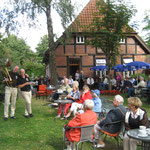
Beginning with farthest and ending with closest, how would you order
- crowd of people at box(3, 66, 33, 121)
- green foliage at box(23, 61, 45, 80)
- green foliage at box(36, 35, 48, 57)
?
green foliage at box(36, 35, 48, 57), green foliage at box(23, 61, 45, 80), crowd of people at box(3, 66, 33, 121)

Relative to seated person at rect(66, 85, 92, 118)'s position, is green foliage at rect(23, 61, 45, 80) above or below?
above

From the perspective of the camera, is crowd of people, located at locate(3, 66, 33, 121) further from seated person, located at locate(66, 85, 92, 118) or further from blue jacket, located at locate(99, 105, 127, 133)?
blue jacket, located at locate(99, 105, 127, 133)

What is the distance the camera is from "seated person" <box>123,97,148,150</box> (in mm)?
3662

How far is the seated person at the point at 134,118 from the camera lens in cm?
366

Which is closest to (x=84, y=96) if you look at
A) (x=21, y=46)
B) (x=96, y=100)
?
(x=96, y=100)

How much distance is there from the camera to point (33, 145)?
187 inches

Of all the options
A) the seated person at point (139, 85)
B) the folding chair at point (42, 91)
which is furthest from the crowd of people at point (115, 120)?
the folding chair at point (42, 91)

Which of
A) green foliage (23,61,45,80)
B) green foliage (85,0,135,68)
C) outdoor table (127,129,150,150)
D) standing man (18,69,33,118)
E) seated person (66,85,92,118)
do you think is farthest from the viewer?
green foliage (23,61,45,80)

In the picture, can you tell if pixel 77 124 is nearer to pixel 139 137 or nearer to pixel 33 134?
pixel 139 137

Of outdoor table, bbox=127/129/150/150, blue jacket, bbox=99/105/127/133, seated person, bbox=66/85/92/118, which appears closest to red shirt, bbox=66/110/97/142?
blue jacket, bbox=99/105/127/133

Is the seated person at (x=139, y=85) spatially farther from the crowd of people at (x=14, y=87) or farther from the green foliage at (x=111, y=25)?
the crowd of people at (x=14, y=87)

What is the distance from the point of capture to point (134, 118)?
3.73 meters

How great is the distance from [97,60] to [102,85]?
3.58 m

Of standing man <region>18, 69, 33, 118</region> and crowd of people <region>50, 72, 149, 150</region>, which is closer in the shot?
crowd of people <region>50, 72, 149, 150</region>
